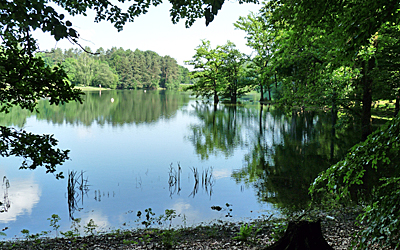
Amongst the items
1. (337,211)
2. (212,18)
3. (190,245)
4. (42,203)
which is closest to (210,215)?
(190,245)

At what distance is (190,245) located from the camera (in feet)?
20.7

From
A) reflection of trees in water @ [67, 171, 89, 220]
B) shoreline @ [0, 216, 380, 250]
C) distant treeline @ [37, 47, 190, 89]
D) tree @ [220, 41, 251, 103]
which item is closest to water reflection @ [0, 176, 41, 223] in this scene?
reflection of trees in water @ [67, 171, 89, 220]

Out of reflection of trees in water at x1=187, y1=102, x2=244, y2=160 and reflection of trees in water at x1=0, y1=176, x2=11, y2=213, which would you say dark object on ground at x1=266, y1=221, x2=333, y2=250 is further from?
reflection of trees in water at x1=187, y1=102, x2=244, y2=160

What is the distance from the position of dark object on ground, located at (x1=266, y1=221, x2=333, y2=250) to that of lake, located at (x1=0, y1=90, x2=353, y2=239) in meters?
4.67

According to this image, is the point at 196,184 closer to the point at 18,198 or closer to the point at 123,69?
the point at 18,198

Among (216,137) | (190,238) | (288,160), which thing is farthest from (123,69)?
(190,238)

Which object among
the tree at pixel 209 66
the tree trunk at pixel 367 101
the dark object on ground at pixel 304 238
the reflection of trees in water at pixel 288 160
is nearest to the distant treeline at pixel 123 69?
the tree at pixel 209 66

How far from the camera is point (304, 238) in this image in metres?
4.07

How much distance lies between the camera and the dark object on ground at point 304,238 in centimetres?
404

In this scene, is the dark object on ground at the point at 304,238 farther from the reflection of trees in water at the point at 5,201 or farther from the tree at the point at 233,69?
the tree at the point at 233,69

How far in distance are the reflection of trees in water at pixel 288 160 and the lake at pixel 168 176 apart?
0.14ft

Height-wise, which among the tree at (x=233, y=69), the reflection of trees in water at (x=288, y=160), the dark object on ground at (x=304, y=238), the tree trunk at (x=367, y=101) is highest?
the tree at (x=233, y=69)

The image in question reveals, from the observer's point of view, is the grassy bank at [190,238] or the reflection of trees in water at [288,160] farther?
the reflection of trees in water at [288,160]

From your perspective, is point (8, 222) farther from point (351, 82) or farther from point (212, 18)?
point (351, 82)
